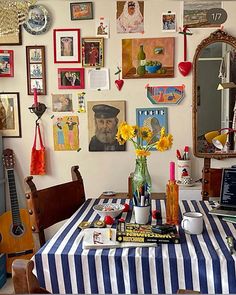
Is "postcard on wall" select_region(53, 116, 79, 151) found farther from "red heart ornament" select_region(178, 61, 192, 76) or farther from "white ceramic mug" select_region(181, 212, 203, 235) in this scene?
"white ceramic mug" select_region(181, 212, 203, 235)

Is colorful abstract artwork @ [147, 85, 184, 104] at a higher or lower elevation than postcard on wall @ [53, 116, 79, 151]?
higher

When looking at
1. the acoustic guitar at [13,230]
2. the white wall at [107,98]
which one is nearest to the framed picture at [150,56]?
the white wall at [107,98]

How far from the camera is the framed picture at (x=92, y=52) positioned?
2.50 m

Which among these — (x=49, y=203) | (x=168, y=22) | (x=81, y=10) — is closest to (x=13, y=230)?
(x=49, y=203)

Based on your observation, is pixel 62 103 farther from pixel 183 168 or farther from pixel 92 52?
pixel 183 168

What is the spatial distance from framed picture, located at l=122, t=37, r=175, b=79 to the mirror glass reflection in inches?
9.1

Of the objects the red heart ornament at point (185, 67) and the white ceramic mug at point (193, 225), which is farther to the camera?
the red heart ornament at point (185, 67)

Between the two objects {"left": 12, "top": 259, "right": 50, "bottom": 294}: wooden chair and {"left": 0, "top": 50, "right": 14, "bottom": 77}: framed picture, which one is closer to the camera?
{"left": 12, "top": 259, "right": 50, "bottom": 294}: wooden chair

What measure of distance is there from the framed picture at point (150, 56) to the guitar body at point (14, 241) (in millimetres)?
1522

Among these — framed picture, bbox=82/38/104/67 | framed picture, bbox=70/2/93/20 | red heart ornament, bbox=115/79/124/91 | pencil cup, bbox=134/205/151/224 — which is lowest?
pencil cup, bbox=134/205/151/224

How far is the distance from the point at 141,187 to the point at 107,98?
1205mm

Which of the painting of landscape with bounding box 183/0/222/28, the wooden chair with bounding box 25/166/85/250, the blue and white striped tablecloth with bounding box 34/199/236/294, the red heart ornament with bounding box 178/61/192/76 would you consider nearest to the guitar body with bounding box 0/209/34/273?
the wooden chair with bounding box 25/166/85/250

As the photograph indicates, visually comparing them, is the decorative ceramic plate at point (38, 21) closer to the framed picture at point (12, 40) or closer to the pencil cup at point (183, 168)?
the framed picture at point (12, 40)

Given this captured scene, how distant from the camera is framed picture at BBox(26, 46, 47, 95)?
254 centimetres
